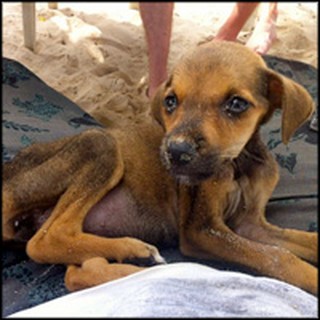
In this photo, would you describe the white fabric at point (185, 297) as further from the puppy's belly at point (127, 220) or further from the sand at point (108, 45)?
the sand at point (108, 45)

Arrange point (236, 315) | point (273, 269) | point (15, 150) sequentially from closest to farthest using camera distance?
point (236, 315)
point (273, 269)
point (15, 150)

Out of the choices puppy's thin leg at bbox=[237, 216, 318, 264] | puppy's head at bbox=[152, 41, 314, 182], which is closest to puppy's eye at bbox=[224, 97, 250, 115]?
puppy's head at bbox=[152, 41, 314, 182]

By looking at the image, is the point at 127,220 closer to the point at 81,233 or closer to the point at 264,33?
the point at 81,233

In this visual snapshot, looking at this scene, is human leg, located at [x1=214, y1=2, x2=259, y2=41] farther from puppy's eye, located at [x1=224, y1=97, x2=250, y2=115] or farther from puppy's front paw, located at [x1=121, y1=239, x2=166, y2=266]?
puppy's front paw, located at [x1=121, y1=239, x2=166, y2=266]

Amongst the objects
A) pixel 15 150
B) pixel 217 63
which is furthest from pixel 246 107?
pixel 15 150

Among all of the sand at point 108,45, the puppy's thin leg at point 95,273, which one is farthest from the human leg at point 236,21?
the puppy's thin leg at point 95,273

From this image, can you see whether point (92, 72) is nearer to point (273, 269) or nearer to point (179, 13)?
point (179, 13)
